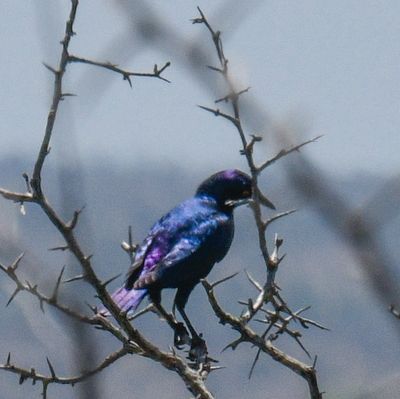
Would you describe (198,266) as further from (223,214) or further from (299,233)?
(299,233)

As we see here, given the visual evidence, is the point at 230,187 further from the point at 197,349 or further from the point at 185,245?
the point at 197,349

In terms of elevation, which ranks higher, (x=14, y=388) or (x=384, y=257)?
(x=14, y=388)

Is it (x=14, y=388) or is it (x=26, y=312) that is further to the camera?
(x=14, y=388)

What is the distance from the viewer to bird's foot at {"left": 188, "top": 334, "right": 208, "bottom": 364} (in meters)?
6.46

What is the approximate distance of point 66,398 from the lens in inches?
4631

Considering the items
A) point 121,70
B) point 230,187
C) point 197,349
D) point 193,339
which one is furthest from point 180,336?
point 121,70

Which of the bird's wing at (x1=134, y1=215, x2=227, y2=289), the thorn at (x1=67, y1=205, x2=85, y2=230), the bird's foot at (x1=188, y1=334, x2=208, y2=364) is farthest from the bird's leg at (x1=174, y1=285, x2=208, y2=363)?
the thorn at (x1=67, y1=205, x2=85, y2=230)

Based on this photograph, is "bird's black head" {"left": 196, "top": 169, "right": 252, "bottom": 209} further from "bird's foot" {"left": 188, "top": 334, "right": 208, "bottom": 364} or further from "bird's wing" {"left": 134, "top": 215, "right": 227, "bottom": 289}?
"bird's foot" {"left": 188, "top": 334, "right": 208, "bottom": 364}

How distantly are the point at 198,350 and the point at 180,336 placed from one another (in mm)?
635

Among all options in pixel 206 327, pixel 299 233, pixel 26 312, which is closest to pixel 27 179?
pixel 26 312

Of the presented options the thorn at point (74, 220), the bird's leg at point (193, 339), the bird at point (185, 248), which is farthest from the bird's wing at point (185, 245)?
the thorn at point (74, 220)

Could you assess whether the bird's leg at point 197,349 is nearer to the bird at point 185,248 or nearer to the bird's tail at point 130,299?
the bird at point 185,248

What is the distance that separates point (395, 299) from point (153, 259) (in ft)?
16.3

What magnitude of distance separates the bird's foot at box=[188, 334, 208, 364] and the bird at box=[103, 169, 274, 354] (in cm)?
2
